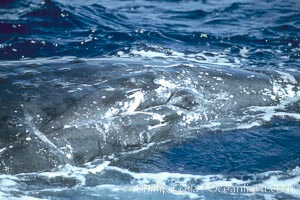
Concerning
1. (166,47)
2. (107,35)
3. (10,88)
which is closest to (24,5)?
(107,35)

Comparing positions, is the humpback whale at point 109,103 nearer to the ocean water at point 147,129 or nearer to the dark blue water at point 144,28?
the ocean water at point 147,129

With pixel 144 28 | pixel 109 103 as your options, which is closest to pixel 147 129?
pixel 109 103

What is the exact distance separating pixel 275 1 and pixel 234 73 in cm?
1011

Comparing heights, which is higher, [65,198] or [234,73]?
[234,73]

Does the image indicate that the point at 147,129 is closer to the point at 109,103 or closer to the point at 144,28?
the point at 109,103

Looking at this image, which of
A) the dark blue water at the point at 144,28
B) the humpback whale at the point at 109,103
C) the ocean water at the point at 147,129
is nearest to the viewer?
the ocean water at the point at 147,129

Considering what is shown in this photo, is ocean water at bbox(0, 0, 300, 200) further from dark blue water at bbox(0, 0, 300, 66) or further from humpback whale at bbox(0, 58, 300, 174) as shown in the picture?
dark blue water at bbox(0, 0, 300, 66)

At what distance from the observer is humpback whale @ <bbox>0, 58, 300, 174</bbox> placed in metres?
3.99

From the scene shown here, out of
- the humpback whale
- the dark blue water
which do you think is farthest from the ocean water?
the dark blue water

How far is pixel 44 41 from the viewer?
883cm

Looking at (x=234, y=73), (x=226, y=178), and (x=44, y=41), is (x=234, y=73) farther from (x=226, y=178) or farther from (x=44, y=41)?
(x=44, y=41)

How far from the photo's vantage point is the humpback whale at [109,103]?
399 centimetres

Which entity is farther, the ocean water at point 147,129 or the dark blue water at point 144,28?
the dark blue water at point 144,28

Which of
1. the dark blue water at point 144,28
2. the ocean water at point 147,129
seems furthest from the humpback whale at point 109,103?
the dark blue water at point 144,28
